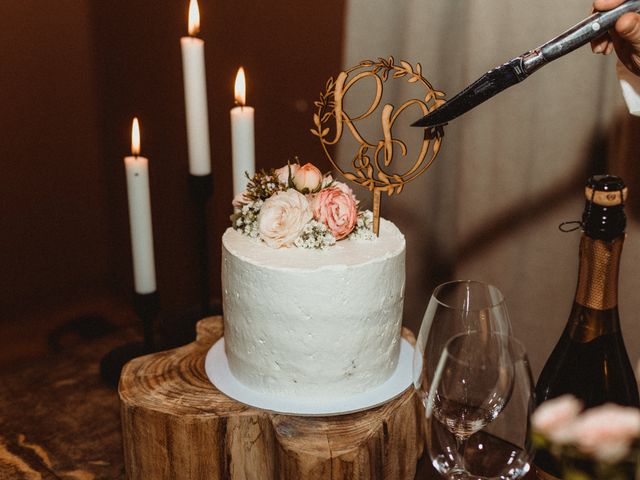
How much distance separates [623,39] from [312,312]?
63 centimetres

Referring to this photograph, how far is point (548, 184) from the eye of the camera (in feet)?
4.79

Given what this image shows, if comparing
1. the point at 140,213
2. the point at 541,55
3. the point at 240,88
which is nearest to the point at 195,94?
the point at 240,88

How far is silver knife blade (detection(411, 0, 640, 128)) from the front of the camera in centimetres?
98

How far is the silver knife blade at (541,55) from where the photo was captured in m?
0.98

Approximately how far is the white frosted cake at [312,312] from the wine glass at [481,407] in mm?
270

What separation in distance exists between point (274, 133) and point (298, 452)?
1.14 m

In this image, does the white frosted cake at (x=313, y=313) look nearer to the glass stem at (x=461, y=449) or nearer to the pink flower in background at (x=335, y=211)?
the pink flower in background at (x=335, y=211)

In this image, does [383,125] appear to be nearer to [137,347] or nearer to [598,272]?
[598,272]

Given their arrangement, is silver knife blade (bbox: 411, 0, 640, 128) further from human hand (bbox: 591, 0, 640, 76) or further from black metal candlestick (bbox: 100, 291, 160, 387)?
black metal candlestick (bbox: 100, 291, 160, 387)

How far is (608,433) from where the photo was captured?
0.53 meters

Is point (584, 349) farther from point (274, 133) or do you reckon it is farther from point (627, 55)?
point (274, 133)

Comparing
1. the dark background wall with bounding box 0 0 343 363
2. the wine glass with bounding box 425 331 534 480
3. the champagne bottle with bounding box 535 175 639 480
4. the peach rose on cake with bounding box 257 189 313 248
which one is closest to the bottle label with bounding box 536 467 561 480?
the champagne bottle with bounding box 535 175 639 480

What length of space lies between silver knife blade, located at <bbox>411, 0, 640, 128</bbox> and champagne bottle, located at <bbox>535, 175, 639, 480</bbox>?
17 centimetres

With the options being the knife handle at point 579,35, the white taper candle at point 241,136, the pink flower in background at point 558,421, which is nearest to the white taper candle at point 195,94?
the white taper candle at point 241,136
